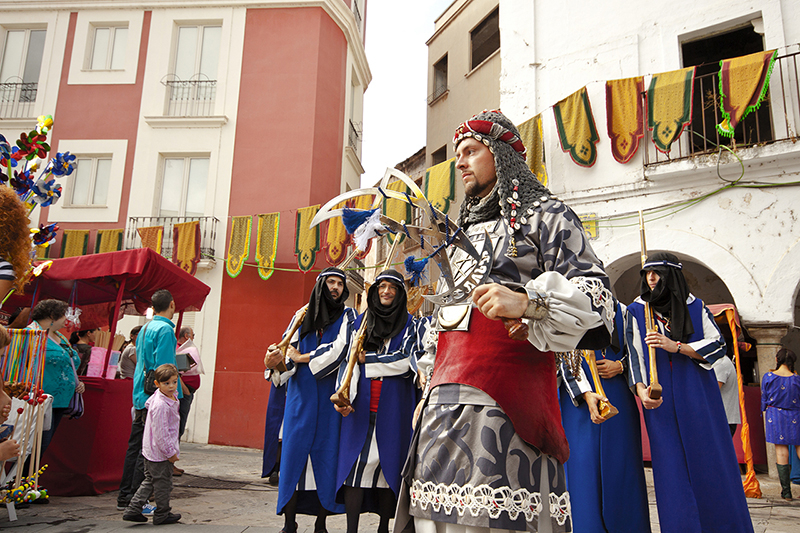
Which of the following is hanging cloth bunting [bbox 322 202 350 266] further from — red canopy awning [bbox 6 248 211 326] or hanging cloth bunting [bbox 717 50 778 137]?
hanging cloth bunting [bbox 717 50 778 137]

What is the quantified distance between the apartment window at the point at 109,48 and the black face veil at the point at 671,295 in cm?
1358

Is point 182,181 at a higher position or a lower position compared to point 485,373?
higher

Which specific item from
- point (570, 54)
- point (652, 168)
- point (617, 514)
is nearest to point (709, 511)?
point (617, 514)

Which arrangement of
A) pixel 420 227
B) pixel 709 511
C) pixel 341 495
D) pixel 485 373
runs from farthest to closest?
pixel 341 495, pixel 709 511, pixel 420 227, pixel 485 373

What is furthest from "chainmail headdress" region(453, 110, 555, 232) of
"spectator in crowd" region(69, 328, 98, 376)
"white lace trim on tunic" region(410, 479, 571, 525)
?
"spectator in crowd" region(69, 328, 98, 376)

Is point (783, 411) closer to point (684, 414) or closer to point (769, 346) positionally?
point (769, 346)

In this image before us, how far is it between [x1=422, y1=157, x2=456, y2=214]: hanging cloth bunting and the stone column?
4.51 m

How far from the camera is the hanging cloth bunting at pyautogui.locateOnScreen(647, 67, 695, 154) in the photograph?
24.7 ft

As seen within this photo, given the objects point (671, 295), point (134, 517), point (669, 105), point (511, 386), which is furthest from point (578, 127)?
point (511, 386)

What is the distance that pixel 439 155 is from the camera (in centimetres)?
1492

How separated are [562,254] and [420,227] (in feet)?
1.74

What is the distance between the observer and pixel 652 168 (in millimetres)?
8102

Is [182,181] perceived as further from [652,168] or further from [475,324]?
[475,324]

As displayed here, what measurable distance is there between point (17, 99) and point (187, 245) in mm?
6324
